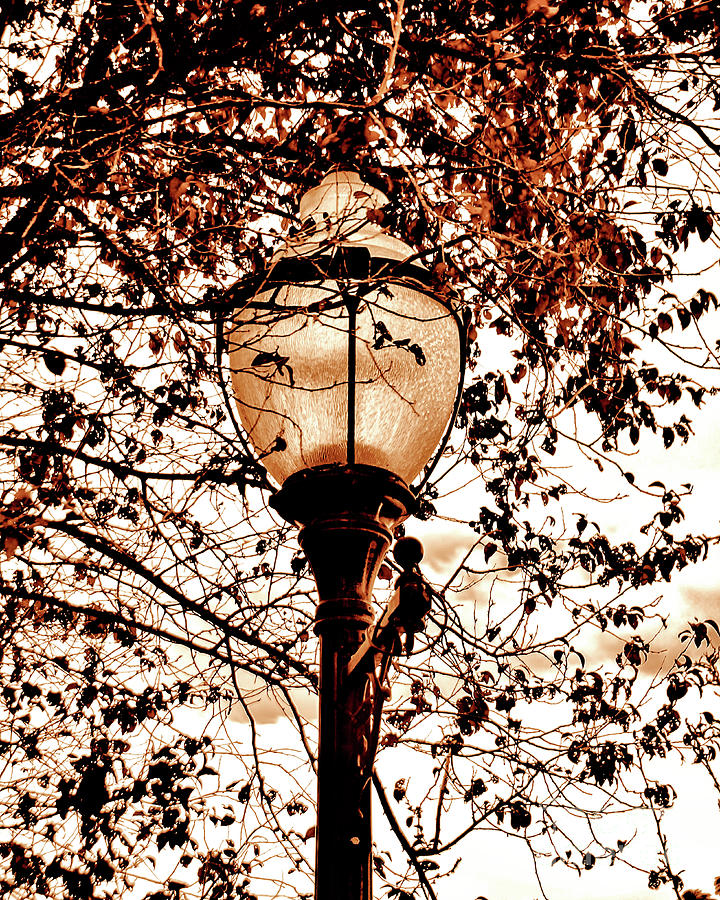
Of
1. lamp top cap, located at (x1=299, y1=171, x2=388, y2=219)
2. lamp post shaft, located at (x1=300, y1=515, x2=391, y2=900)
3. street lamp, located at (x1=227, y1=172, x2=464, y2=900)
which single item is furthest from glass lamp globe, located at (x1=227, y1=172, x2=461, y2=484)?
lamp top cap, located at (x1=299, y1=171, x2=388, y2=219)

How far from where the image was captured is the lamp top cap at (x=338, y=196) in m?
3.52

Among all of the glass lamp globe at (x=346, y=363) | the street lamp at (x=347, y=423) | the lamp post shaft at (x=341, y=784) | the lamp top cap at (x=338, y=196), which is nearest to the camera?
the lamp post shaft at (x=341, y=784)

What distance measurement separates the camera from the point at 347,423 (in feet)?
8.96

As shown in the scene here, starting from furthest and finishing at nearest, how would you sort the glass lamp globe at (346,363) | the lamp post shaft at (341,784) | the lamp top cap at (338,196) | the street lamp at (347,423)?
the lamp top cap at (338,196), the glass lamp globe at (346,363), the street lamp at (347,423), the lamp post shaft at (341,784)

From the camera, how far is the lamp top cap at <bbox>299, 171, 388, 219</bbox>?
352 cm

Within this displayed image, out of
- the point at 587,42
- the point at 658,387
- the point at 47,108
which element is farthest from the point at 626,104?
the point at 47,108

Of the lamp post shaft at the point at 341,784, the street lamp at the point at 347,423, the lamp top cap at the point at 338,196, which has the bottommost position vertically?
the lamp post shaft at the point at 341,784

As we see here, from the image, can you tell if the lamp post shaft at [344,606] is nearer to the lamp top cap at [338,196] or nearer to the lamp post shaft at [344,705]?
the lamp post shaft at [344,705]

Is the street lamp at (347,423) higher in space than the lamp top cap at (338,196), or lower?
lower

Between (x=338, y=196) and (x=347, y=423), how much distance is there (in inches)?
45.1

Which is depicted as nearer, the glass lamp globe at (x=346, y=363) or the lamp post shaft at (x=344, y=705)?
the lamp post shaft at (x=344, y=705)

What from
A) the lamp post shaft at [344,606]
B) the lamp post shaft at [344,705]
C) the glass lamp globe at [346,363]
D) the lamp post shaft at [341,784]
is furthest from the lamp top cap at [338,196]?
the lamp post shaft at [341,784]

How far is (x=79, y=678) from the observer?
592cm

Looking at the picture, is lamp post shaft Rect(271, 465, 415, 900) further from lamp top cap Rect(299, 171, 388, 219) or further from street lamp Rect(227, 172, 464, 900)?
lamp top cap Rect(299, 171, 388, 219)
